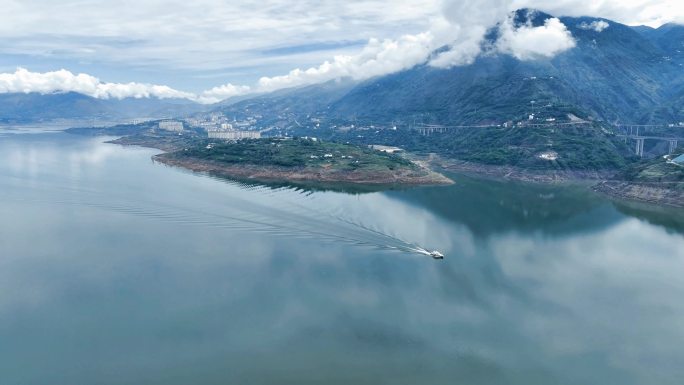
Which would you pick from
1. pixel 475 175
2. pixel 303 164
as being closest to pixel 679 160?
pixel 475 175

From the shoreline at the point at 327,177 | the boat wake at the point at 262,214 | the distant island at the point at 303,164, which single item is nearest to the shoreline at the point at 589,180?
the distant island at the point at 303,164

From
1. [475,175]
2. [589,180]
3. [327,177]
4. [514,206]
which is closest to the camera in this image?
[514,206]

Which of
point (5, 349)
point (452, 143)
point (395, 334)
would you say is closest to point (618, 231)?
point (395, 334)

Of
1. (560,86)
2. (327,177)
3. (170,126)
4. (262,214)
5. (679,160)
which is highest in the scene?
(560,86)

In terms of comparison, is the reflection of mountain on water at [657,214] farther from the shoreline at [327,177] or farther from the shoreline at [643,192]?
the shoreline at [327,177]

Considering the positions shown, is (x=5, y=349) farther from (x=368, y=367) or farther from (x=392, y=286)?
(x=392, y=286)

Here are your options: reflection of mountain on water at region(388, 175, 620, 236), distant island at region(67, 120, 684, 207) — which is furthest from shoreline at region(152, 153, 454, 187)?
reflection of mountain on water at region(388, 175, 620, 236)

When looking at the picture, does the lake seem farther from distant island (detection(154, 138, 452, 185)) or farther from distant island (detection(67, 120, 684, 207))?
distant island (detection(154, 138, 452, 185))

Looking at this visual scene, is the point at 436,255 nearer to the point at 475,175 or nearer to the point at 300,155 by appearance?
the point at 300,155
